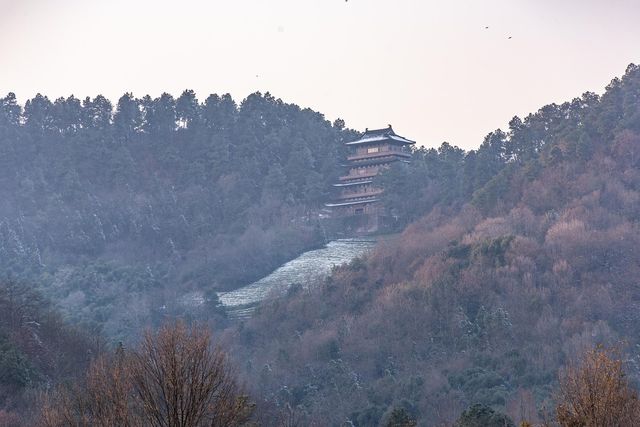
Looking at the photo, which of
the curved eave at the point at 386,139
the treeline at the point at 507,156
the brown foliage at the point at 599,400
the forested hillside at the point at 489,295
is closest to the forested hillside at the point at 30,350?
the forested hillside at the point at 489,295

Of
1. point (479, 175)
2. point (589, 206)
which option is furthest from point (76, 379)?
point (479, 175)

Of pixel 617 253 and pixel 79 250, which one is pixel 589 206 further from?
pixel 79 250

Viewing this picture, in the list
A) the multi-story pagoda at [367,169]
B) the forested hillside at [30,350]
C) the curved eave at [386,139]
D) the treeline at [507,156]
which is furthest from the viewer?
the curved eave at [386,139]

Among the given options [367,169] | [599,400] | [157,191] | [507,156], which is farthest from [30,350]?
[367,169]

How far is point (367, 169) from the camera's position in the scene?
343 feet

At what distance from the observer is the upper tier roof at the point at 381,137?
105375 millimetres

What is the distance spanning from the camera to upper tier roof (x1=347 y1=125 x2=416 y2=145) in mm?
105375

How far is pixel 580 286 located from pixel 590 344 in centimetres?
889

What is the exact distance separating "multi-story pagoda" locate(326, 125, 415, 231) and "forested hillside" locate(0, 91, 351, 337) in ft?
4.60

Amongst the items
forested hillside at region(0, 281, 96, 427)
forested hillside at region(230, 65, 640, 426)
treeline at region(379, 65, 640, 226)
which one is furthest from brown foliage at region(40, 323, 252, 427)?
treeline at region(379, 65, 640, 226)

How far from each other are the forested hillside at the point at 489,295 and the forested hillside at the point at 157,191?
524 inches

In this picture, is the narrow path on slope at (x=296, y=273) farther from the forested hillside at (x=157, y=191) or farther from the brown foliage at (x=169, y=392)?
the brown foliage at (x=169, y=392)

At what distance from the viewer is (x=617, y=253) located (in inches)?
2766

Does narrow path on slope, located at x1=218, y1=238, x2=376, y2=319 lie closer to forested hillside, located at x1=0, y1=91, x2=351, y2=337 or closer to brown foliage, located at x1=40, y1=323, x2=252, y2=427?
forested hillside, located at x1=0, y1=91, x2=351, y2=337
